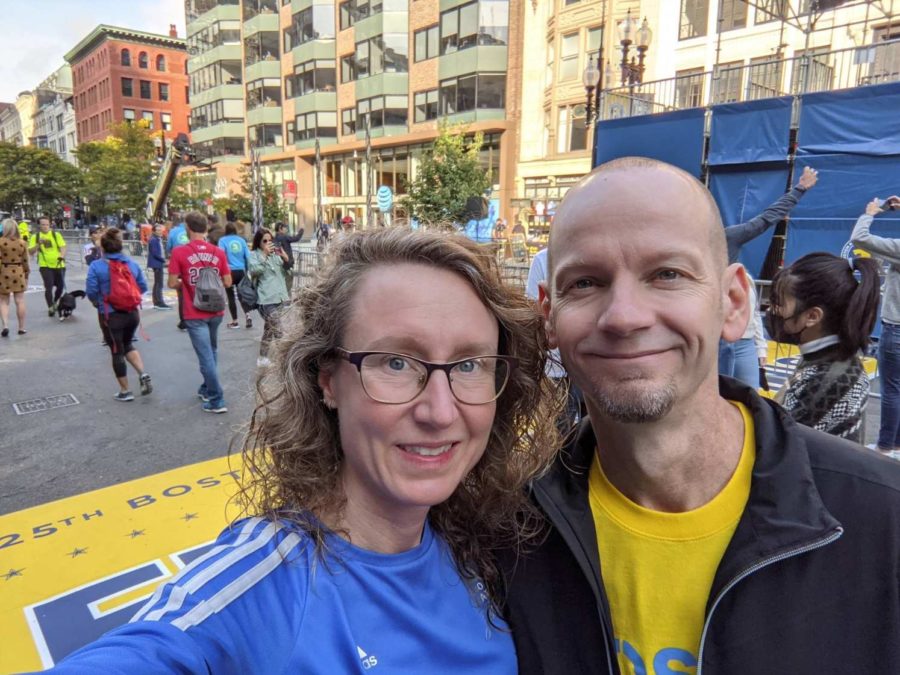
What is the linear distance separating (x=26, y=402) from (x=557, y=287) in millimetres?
7517

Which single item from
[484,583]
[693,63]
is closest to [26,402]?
[484,583]

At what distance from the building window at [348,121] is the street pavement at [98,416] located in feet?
103

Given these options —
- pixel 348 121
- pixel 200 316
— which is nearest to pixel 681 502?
pixel 200 316

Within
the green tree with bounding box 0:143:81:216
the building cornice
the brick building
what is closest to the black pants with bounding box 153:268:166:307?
the green tree with bounding box 0:143:81:216

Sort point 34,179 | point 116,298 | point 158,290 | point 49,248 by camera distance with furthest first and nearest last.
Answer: point 34,179 < point 158,290 < point 49,248 < point 116,298

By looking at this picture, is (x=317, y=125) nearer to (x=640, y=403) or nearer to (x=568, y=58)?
(x=568, y=58)

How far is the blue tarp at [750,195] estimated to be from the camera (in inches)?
465

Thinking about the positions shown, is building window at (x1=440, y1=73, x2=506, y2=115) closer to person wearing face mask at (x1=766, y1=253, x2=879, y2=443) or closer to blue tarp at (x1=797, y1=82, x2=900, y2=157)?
blue tarp at (x1=797, y1=82, x2=900, y2=157)

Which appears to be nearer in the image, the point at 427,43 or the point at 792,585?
the point at 792,585

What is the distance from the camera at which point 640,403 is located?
139cm

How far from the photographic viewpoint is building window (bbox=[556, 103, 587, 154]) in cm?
2614

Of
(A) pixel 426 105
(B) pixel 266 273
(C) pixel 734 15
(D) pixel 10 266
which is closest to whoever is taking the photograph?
(B) pixel 266 273

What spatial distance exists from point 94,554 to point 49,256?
10384mm

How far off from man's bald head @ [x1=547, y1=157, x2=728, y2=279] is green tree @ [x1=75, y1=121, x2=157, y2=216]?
39994mm
